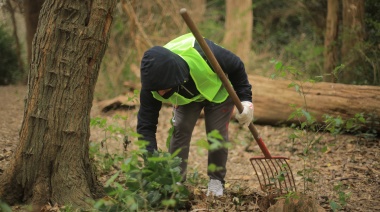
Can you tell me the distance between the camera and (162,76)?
11.1 ft

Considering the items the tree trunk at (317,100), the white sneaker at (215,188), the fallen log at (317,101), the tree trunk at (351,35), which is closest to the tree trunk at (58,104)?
the white sneaker at (215,188)

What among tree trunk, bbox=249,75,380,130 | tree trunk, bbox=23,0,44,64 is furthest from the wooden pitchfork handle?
tree trunk, bbox=23,0,44,64

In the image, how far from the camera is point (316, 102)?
21.1 ft

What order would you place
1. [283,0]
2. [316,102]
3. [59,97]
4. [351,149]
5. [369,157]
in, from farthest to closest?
1. [283,0]
2. [316,102]
3. [351,149]
4. [369,157]
5. [59,97]

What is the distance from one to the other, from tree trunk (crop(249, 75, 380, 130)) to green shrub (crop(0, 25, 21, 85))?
174 inches

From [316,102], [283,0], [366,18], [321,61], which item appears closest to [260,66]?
[321,61]

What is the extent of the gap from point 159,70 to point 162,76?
0.05 metres

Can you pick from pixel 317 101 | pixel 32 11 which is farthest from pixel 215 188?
pixel 32 11

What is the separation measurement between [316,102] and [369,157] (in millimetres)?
1093

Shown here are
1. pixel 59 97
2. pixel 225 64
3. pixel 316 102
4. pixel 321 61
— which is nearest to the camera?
pixel 59 97

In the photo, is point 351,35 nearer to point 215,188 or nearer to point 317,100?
point 317,100

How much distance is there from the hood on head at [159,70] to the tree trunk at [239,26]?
24.9 feet

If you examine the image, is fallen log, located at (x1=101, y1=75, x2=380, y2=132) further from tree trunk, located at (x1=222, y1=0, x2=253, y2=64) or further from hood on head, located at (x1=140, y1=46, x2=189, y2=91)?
tree trunk, located at (x1=222, y1=0, x2=253, y2=64)

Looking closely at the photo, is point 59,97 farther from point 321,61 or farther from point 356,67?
point 321,61
